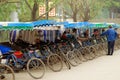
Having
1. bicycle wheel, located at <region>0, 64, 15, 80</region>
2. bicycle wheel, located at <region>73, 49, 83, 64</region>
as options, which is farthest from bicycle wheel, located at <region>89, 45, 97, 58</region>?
bicycle wheel, located at <region>0, 64, 15, 80</region>

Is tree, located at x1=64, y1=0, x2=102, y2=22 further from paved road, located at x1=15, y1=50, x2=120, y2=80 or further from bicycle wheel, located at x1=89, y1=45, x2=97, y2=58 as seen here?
paved road, located at x1=15, y1=50, x2=120, y2=80

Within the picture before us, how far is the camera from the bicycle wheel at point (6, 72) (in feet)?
35.9

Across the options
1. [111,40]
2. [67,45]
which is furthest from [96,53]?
[67,45]

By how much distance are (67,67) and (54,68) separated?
3.33 ft

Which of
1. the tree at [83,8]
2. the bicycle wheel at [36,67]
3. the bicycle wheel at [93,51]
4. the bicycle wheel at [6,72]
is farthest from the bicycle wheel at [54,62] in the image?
the tree at [83,8]

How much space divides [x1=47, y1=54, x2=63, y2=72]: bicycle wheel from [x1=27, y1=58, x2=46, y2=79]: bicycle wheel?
3.27ft

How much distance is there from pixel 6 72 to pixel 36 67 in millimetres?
1722

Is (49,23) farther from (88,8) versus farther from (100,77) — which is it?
(88,8)

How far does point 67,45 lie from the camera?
53.5ft

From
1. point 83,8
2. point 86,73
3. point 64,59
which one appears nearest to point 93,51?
point 64,59

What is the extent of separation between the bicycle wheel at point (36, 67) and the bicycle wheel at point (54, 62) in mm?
997

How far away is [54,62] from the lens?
13789 mm

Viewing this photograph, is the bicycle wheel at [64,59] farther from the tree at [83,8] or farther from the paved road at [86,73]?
the tree at [83,8]

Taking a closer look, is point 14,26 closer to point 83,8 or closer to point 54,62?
point 54,62
